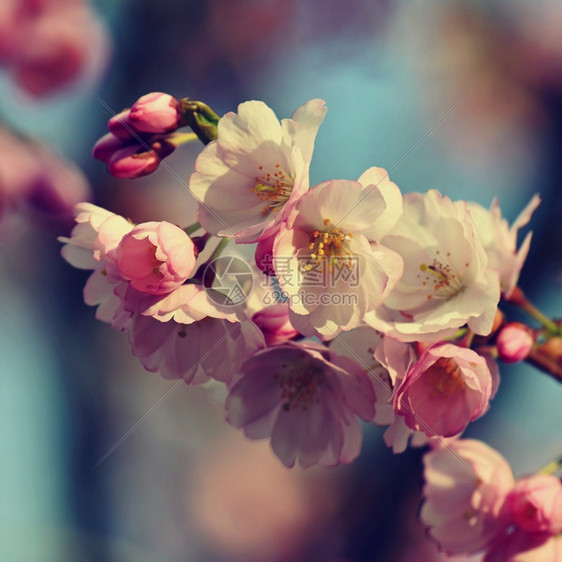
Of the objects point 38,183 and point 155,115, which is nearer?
point 155,115

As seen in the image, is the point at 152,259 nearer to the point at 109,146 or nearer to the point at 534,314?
the point at 109,146

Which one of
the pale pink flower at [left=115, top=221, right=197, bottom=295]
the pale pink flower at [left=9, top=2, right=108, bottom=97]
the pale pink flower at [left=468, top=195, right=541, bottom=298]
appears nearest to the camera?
the pale pink flower at [left=115, top=221, right=197, bottom=295]

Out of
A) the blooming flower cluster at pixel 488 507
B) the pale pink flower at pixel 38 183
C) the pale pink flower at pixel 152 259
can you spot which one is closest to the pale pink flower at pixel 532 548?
the blooming flower cluster at pixel 488 507

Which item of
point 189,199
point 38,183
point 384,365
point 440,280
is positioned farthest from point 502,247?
point 38,183

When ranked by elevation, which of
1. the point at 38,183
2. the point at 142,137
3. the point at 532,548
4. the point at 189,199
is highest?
the point at 142,137

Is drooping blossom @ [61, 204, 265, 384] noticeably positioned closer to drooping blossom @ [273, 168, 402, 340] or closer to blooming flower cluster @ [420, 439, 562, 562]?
drooping blossom @ [273, 168, 402, 340]

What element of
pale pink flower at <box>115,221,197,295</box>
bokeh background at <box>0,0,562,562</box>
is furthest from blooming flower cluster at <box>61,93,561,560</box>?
bokeh background at <box>0,0,562,562</box>

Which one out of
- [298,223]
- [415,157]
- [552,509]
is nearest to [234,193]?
[298,223]
